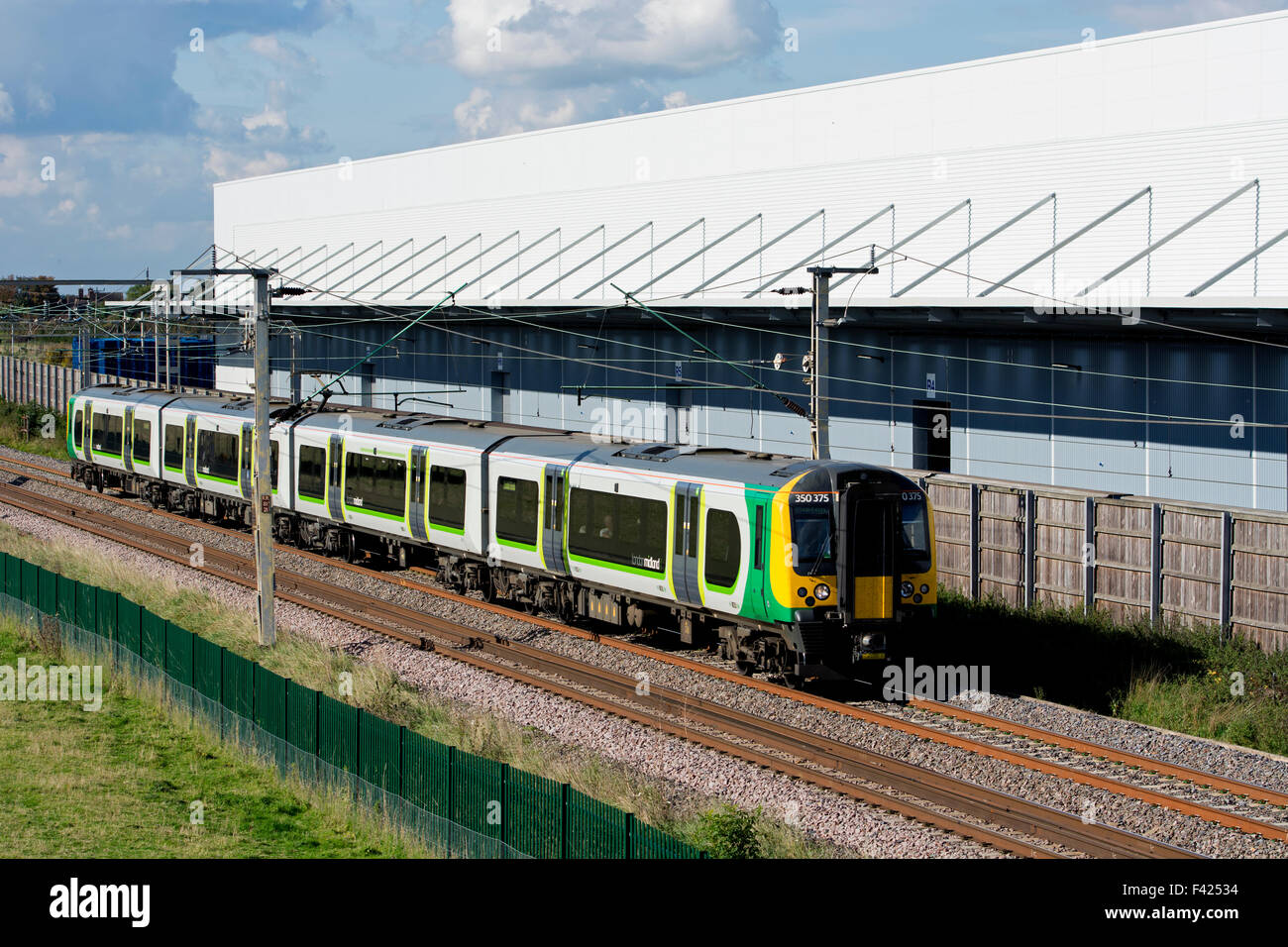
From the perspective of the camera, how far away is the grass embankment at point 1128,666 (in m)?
17.4

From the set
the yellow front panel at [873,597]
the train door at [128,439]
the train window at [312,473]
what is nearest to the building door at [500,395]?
the train door at [128,439]

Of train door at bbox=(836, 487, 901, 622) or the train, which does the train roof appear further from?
train door at bbox=(836, 487, 901, 622)

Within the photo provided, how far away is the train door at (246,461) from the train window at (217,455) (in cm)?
39

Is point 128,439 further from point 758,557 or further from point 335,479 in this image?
point 758,557

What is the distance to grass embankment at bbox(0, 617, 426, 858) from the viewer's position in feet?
47.0

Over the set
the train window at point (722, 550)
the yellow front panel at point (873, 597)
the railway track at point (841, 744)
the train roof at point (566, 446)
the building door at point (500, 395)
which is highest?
the building door at point (500, 395)

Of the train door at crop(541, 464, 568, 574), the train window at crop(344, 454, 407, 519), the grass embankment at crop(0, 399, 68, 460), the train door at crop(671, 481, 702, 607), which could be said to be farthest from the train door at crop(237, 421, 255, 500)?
the grass embankment at crop(0, 399, 68, 460)

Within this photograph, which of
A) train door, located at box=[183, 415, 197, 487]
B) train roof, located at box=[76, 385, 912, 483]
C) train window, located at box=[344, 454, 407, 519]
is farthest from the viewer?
train door, located at box=[183, 415, 197, 487]

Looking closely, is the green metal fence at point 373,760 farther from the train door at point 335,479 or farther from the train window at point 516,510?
the train door at point 335,479

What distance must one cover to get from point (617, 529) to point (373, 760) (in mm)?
6982

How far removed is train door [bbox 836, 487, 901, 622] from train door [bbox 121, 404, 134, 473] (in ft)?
90.5
